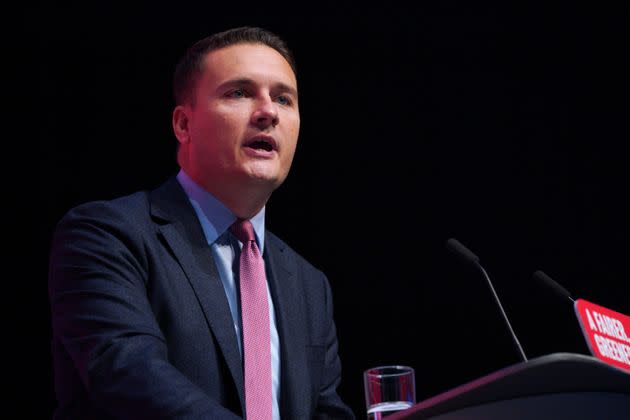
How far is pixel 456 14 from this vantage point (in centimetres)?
306

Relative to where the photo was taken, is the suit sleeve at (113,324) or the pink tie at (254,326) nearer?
the suit sleeve at (113,324)

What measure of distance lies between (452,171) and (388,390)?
62.7 inches

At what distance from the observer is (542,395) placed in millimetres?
965

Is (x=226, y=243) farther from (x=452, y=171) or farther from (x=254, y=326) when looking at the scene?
(x=452, y=171)

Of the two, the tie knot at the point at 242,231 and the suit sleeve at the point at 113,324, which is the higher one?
the tie knot at the point at 242,231

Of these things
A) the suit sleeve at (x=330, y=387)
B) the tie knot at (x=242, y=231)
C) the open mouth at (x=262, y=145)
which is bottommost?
the suit sleeve at (x=330, y=387)

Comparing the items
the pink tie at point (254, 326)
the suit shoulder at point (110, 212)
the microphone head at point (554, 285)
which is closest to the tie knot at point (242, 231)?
the pink tie at point (254, 326)

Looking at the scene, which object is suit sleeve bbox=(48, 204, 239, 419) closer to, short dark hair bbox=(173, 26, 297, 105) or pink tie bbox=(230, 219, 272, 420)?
pink tie bbox=(230, 219, 272, 420)

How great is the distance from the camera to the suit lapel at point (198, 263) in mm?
1718

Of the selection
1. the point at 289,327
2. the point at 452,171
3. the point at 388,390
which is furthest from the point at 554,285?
the point at 452,171

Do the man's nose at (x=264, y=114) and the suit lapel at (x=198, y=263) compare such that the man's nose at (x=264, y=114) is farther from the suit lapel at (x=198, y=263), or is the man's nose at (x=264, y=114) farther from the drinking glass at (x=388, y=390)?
the drinking glass at (x=388, y=390)

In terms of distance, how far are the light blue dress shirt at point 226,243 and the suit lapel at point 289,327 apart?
19 millimetres

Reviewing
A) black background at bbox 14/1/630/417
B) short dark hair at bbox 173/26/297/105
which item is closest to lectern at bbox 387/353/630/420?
short dark hair at bbox 173/26/297/105

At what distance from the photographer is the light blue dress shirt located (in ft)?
6.04
